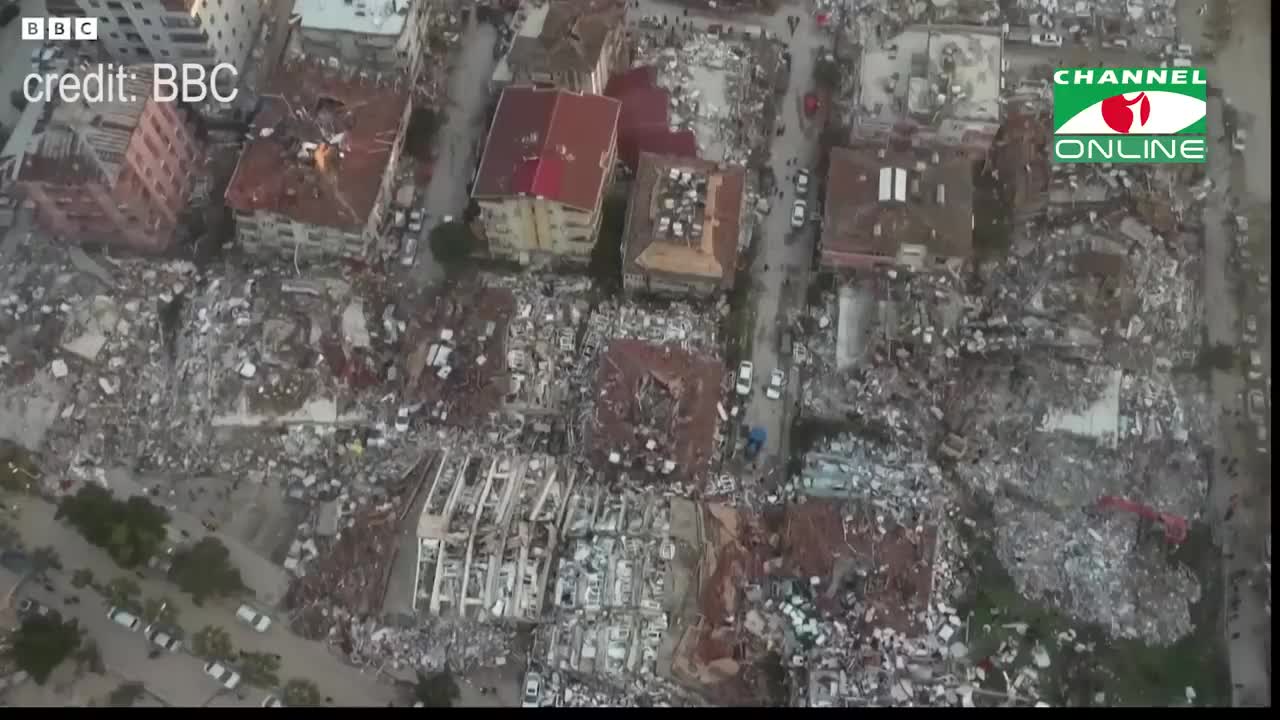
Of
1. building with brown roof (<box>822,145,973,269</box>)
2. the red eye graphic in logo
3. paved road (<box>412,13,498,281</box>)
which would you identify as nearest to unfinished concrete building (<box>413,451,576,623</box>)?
paved road (<box>412,13,498,281</box>)

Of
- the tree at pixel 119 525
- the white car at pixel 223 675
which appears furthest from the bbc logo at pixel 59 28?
the white car at pixel 223 675

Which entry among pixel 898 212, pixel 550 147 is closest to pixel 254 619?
pixel 550 147

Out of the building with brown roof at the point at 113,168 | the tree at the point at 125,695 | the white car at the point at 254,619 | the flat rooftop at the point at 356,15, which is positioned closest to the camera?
the tree at the point at 125,695

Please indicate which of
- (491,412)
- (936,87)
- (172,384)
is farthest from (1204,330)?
(172,384)

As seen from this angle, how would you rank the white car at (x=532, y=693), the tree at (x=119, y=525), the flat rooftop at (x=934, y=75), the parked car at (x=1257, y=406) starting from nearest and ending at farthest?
1. the white car at (x=532, y=693)
2. the tree at (x=119, y=525)
3. the parked car at (x=1257, y=406)
4. the flat rooftop at (x=934, y=75)

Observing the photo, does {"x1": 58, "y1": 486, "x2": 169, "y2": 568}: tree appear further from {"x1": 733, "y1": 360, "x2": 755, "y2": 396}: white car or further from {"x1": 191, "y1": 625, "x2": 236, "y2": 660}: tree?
{"x1": 733, "y1": 360, "x2": 755, "y2": 396}: white car

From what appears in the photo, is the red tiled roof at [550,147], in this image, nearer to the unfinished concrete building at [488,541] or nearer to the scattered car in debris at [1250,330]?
the unfinished concrete building at [488,541]
